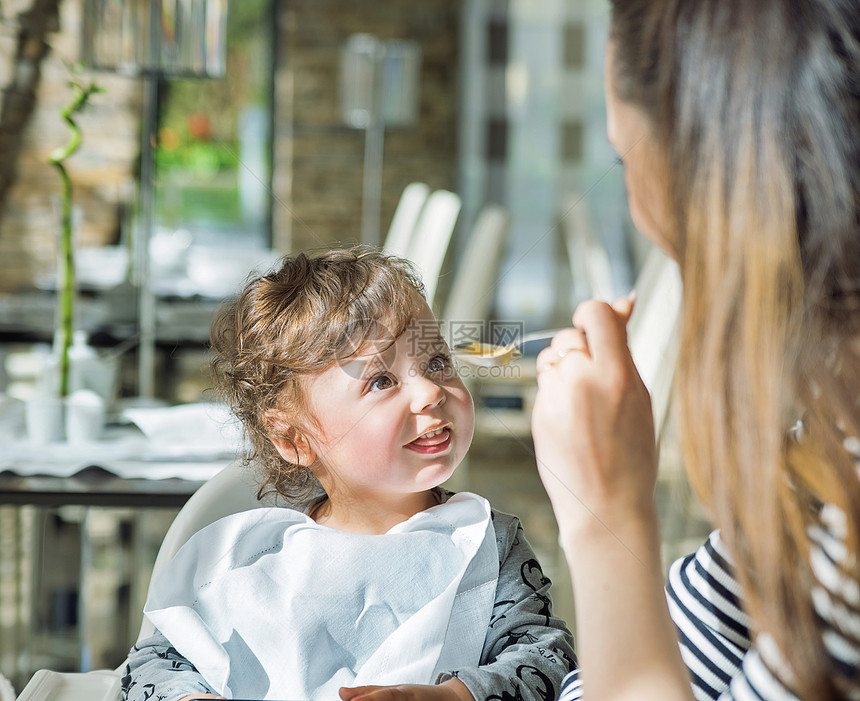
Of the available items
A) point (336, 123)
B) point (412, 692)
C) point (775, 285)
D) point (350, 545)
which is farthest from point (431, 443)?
point (336, 123)

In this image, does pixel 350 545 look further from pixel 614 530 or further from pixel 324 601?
pixel 614 530

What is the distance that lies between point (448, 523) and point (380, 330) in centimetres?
20

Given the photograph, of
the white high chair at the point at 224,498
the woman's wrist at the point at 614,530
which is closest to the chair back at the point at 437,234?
the white high chair at the point at 224,498

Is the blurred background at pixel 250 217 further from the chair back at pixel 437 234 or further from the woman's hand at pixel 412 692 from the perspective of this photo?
the woman's hand at pixel 412 692

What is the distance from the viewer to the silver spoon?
80 centimetres

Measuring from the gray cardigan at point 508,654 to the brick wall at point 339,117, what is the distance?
13.2 ft

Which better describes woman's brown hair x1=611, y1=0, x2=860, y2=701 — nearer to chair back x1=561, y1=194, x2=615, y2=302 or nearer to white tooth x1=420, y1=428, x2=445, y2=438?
white tooth x1=420, y1=428, x2=445, y2=438

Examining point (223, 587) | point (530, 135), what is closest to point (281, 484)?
point (223, 587)

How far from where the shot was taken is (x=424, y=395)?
0.84 m

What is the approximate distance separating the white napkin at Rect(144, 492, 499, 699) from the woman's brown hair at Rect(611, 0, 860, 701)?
34 centimetres

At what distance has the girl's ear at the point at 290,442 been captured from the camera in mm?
900

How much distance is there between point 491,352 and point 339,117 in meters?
4.22

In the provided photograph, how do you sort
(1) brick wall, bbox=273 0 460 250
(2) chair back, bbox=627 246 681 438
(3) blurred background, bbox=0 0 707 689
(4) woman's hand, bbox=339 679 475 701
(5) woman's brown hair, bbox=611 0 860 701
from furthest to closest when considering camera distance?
(1) brick wall, bbox=273 0 460 250, (3) blurred background, bbox=0 0 707 689, (2) chair back, bbox=627 246 681 438, (4) woman's hand, bbox=339 679 475 701, (5) woman's brown hair, bbox=611 0 860 701

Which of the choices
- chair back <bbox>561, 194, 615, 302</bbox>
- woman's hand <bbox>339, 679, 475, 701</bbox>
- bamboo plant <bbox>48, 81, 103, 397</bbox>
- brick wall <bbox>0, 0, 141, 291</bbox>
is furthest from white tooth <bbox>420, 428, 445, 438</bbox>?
brick wall <bbox>0, 0, 141, 291</bbox>
